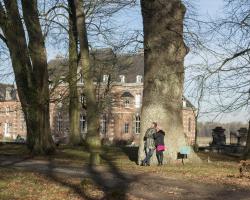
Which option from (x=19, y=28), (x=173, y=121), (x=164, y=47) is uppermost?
(x=19, y=28)

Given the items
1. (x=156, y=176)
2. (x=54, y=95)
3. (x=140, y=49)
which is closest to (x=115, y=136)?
(x=54, y=95)

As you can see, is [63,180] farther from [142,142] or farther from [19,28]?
[19,28]

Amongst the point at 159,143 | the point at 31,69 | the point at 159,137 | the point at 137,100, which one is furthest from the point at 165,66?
the point at 137,100

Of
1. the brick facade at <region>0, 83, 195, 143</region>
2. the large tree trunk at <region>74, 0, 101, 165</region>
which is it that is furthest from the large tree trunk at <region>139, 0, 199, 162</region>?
the brick facade at <region>0, 83, 195, 143</region>

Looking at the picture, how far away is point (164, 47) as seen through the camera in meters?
20.4

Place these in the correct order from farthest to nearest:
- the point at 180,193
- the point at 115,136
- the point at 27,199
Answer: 1. the point at 115,136
2. the point at 180,193
3. the point at 27,199

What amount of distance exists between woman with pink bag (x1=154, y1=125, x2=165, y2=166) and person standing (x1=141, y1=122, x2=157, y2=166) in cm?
15

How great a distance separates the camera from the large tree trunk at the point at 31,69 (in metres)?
25.2

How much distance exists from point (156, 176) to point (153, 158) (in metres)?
4.89

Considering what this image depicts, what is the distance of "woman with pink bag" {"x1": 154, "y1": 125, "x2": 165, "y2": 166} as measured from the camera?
781 inches

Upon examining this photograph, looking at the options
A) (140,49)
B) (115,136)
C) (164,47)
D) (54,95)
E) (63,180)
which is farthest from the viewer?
(115,136)

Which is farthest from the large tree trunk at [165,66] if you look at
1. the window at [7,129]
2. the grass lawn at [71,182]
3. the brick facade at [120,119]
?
the window at [7,129]

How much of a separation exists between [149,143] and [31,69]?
858 cm

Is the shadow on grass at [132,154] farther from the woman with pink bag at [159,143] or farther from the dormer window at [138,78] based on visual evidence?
the dormer window at [138,78]
